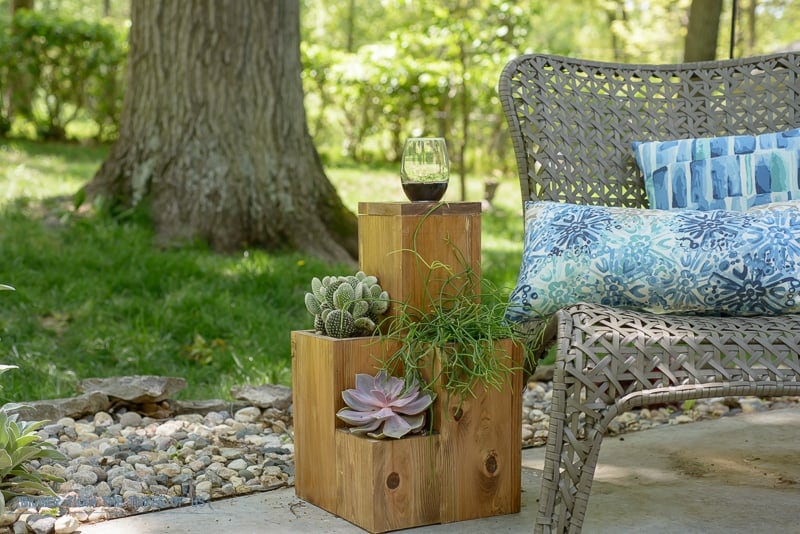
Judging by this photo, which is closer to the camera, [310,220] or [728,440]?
[728,440]

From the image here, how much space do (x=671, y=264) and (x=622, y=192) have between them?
0.55 meters

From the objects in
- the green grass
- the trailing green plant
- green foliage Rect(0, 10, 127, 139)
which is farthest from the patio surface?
green foliage Rect(0, 10, 127, 139)

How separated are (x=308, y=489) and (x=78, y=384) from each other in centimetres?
93

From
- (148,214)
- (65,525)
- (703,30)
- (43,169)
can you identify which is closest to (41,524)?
(65,525)

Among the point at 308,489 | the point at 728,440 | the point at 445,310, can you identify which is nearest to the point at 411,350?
the point at 445,310

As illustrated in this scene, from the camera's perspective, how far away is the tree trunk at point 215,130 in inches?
158

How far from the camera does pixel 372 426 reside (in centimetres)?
188

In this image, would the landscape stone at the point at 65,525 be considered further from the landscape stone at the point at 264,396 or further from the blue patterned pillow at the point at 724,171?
the blue patterned pillow at the point at 724,171

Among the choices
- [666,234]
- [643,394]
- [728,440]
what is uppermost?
[666,234]

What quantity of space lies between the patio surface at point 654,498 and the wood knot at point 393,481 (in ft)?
0.36

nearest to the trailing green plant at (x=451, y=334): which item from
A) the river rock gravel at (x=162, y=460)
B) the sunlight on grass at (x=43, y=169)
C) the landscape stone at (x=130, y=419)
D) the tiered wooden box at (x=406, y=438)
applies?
the tiered wooden box at (x=406, y=438)

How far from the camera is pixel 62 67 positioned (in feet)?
23.6

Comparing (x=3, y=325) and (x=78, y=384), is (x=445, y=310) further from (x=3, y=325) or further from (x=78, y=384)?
(x=3, y=325)

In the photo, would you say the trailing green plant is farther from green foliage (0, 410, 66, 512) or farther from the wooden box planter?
green foliage (0, 410, 66, 512)
